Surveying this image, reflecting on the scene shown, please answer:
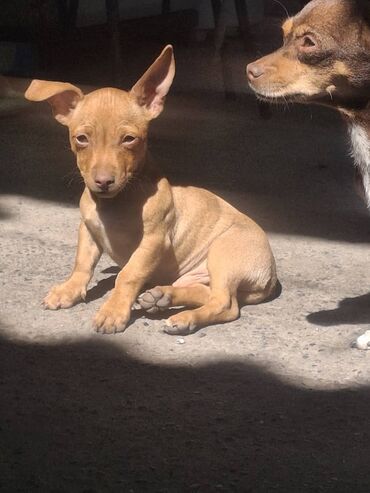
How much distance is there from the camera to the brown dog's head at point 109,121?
14.5 ft

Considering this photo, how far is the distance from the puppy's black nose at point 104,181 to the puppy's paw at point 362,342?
1240 millimetres

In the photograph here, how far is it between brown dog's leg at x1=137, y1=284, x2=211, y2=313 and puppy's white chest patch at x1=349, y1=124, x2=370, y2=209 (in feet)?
2.85

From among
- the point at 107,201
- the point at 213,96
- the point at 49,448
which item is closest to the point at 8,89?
the point at 213,96

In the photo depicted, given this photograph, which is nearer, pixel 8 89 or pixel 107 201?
pixel 107 201

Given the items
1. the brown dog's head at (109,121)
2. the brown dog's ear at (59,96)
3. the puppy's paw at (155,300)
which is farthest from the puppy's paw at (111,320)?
the brown dog's ear at (59,96)

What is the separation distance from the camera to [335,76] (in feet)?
14.5

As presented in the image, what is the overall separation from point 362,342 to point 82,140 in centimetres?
146

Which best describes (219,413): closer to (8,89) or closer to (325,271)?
(325,271)

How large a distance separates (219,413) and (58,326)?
101 centimetres

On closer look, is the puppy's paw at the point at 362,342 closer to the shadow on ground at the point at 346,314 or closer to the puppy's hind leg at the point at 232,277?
the shadow on ground at the point at 346,314

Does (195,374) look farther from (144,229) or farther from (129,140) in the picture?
(129,140)

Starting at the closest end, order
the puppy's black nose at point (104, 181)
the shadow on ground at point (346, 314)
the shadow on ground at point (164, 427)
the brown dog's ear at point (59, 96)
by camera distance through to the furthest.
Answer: the shadow on ground at point (164, 427), the puppy's black nose at point (104, 181), the brown dog's ear at point (59, 96), the shadow on ground at point (346, 314)

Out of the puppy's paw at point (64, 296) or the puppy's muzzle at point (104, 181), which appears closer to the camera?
the puppy's muzzle at point (104, 181)

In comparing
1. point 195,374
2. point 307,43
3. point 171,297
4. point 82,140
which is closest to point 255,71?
point 307,43
